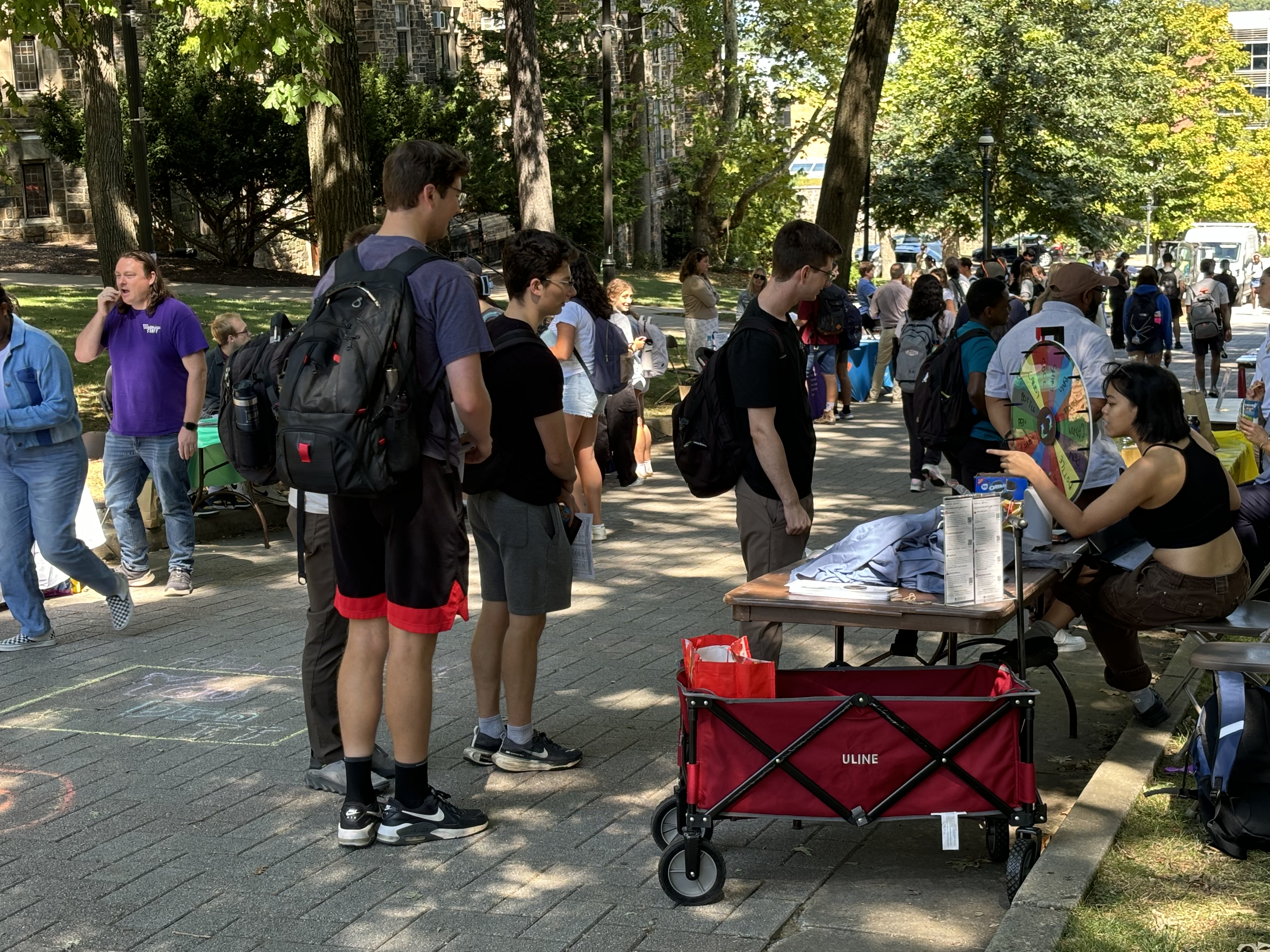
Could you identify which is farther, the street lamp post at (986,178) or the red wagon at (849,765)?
the street lamp post at (986,178)

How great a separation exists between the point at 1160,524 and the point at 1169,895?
2.01m

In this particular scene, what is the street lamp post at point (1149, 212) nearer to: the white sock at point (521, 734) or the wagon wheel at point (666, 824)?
the white sock at point (521, 734)

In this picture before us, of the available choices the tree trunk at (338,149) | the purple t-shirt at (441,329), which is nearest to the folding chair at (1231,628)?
the purple t-shirt at (441,329)

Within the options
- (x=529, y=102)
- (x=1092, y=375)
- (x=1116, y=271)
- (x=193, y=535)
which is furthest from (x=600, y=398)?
(x=1116, y=271)

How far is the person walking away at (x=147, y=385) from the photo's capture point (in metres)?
8.77

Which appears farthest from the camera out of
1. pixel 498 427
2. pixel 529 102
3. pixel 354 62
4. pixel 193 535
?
pixel 529 102

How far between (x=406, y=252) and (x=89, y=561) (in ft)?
13.1

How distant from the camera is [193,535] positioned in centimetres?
938

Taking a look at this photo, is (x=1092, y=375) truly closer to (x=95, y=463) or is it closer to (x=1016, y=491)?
(x=1016, y=491)

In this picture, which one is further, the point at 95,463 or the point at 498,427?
the point at 95,463

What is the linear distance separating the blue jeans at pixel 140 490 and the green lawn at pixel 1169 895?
238 inches

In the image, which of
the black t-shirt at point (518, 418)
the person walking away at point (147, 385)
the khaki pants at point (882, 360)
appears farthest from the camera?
the khaki pants at point (882, 360)

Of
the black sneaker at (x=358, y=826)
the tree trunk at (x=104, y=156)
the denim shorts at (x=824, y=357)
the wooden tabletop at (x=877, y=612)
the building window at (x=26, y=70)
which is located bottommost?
the black sneaker at (x=358, y=826)

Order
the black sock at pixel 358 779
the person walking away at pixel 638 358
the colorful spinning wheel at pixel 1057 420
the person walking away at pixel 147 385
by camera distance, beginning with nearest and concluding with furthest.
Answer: the black sock at pixel 358 779 < the colorful spinning wheel at pixel 1057 420 < the person walking away at pixel 147 385 < the person walking away at pixel 638 358
